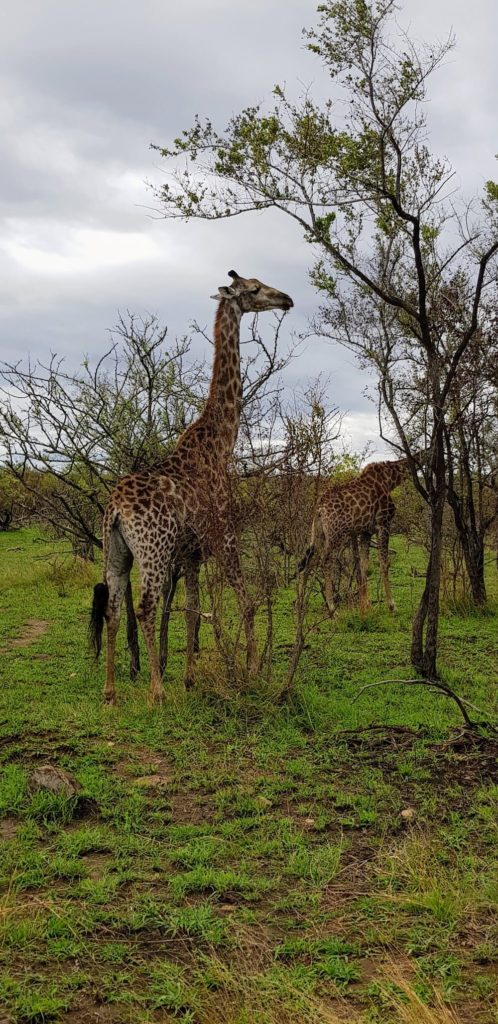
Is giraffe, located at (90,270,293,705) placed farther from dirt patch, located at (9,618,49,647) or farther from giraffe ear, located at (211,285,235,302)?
dirt patch, located at (9,618,49,647)

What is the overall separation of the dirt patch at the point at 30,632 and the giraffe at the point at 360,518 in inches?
177

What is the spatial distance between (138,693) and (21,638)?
166 inches

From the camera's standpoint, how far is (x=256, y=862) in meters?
4.93

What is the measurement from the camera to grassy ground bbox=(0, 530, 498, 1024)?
11.9 ft

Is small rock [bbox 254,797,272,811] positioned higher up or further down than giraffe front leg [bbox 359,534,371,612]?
further down

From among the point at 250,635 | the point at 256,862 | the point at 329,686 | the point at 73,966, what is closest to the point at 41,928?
the point at 73,966

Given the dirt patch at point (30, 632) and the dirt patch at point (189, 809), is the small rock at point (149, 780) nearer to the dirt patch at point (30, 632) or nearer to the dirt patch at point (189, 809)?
the dirt patch at point (189, 809)

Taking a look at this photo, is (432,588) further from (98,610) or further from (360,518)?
(360,518)

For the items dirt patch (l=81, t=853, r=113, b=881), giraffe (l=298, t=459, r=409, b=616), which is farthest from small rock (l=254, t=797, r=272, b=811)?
giraffe (l=298, t=459, r=409, b=616)

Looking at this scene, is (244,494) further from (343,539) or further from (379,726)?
(343,539)

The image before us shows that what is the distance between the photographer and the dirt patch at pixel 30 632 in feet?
39.1

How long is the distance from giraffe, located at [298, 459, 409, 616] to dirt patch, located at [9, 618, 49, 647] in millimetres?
4507

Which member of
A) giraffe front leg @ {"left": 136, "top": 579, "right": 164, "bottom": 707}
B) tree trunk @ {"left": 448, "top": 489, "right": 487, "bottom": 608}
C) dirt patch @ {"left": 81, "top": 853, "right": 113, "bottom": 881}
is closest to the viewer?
dirt patch @ {"left": 81, "top": 853, "right": 113, "bottom": 881}

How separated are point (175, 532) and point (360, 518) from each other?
5971 millimetres
